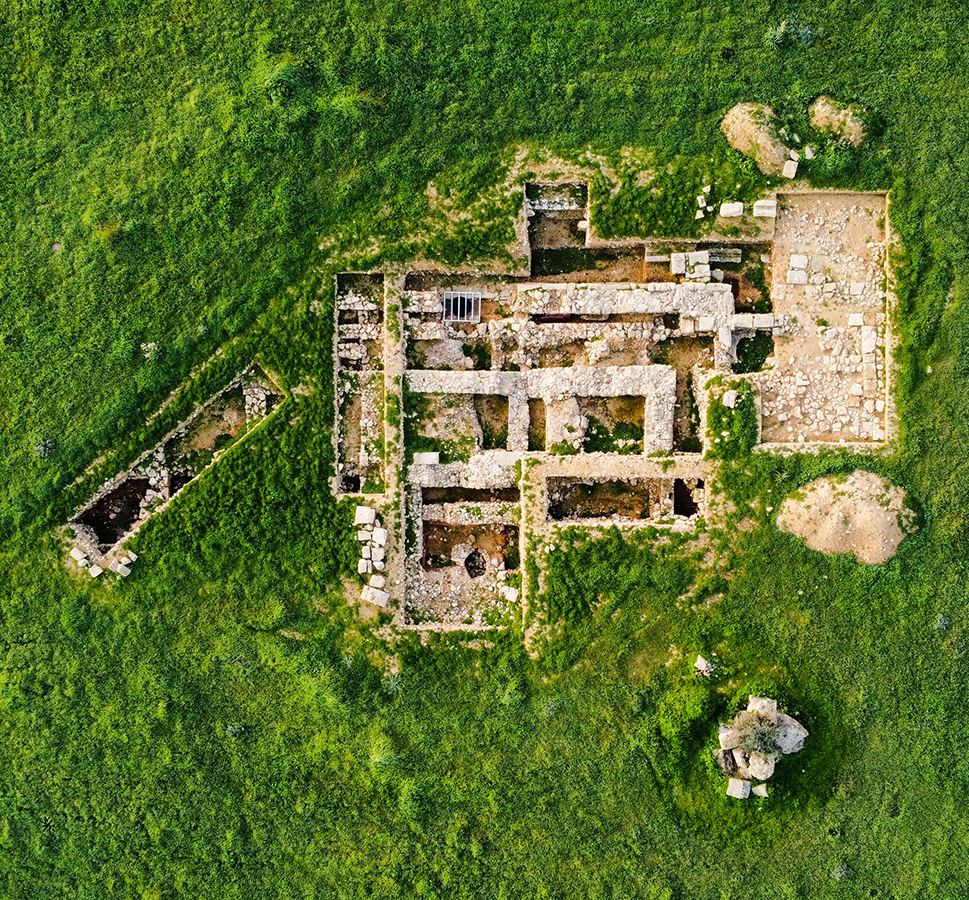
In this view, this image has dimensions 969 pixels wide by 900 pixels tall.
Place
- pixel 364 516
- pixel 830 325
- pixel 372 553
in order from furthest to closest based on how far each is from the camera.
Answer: pixel 830 325 → pixel 372 553 → pixel 364 516

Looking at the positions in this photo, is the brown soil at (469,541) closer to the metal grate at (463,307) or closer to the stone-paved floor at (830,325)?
the metal grate at (463,307)

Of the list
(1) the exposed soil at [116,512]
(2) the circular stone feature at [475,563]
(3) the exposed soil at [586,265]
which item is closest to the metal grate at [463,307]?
(3) the exposed soil at [586,265]

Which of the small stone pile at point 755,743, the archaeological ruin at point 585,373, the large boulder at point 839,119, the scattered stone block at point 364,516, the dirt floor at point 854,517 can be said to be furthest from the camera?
the archaeological ruin at point 585,373

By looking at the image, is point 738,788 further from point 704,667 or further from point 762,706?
point 704,667

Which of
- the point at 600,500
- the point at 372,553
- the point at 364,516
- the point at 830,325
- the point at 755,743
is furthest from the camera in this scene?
the point at 600,500

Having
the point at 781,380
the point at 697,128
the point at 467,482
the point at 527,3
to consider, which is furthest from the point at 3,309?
the point at 781,380

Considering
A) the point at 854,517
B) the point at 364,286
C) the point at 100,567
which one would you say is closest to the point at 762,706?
the point at 854,517
